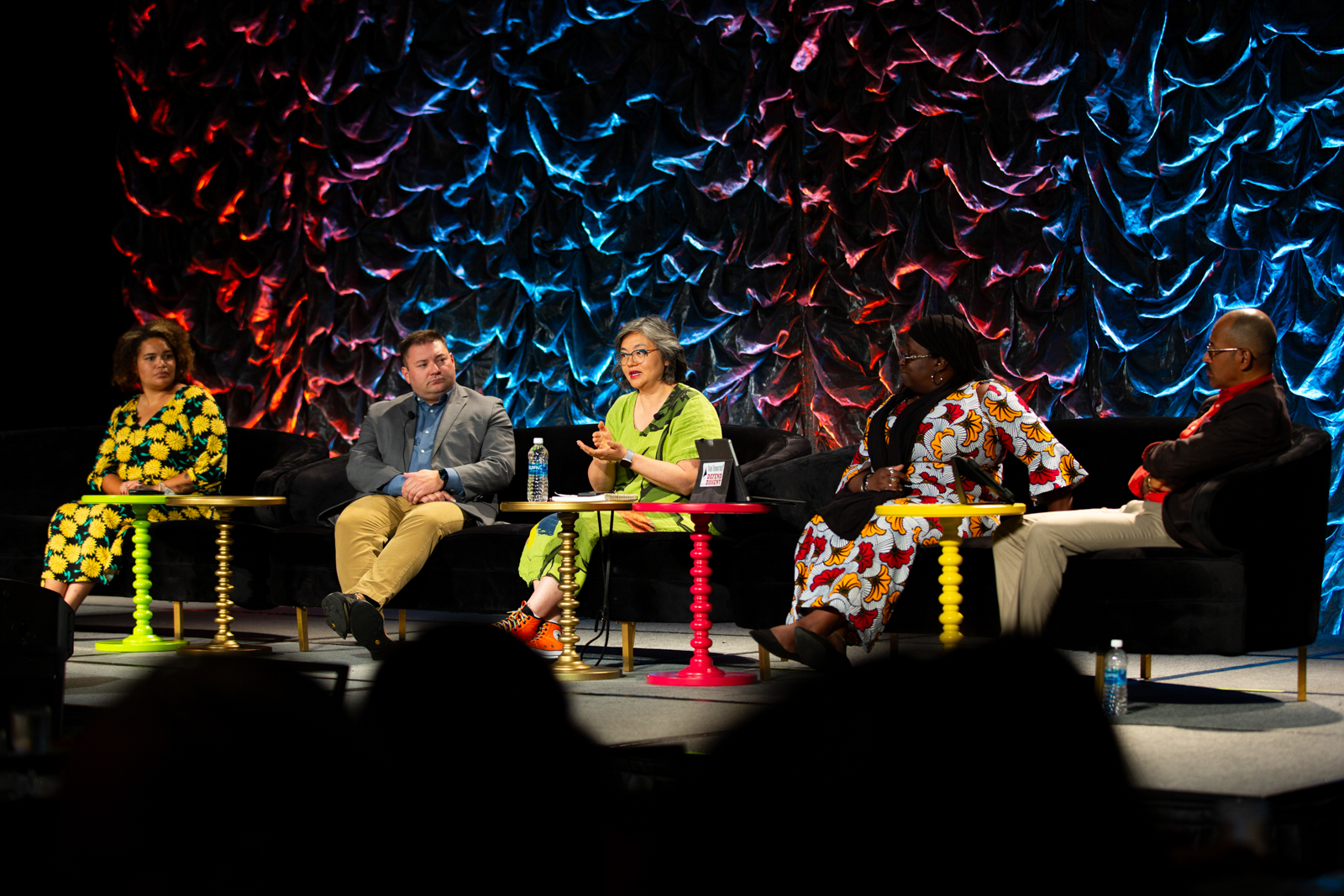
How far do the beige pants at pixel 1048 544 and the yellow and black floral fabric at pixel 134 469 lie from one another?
3227 millimetres

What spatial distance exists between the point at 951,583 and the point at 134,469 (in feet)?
11.3

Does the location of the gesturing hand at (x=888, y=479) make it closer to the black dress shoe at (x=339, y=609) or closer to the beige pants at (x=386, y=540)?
the beige pants at (x=386, y=540)

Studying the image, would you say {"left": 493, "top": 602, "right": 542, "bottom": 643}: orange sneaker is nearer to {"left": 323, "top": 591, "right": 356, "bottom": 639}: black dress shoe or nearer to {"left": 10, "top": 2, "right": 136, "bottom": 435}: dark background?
{"left": 323, "top": 591, "right": 356, "bottom": 639}: black dress shoe

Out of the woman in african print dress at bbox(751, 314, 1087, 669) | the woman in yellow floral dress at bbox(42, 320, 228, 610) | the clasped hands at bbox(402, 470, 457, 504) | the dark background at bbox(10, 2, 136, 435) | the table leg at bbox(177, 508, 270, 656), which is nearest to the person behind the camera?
the woman in african print dress at bbox(751, 314, 1087, 669)

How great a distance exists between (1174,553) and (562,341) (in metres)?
3.24

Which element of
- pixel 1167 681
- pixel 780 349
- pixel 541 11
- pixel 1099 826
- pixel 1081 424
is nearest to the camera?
pixel 1099 826

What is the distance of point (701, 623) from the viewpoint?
3.83 meters

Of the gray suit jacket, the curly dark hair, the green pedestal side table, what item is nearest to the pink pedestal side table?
the gray suit jacket

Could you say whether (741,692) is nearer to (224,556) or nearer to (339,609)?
(339,609)

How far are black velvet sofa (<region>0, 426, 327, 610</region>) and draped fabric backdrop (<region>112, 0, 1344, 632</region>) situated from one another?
73 centimetres

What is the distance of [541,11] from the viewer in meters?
5.89

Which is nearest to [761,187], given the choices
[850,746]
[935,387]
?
[935,387]

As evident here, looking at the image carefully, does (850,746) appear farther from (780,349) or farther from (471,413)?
(780,349)

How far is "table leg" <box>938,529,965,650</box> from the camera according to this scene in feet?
11.0
